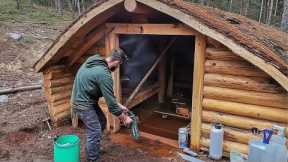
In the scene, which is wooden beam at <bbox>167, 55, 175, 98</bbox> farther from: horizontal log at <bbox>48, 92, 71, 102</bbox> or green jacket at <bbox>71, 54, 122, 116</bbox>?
green jacket at <bbox>71, 54, 122, 116</bbox>

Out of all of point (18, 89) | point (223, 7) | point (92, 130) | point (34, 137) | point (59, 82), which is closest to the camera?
point (92, 130)

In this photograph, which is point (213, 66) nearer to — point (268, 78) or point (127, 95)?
point (268, 78)

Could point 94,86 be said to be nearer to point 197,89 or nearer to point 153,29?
point 153,29

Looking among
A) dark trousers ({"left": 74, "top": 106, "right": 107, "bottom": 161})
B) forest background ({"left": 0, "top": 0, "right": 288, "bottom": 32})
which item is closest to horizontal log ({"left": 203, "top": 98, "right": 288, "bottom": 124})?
dark trousers ({"left": 74, "top": 106, "right": 107, "bottom": 161})

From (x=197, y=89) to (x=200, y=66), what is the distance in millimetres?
428

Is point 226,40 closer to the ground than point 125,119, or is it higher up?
higher up

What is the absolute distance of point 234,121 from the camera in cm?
489

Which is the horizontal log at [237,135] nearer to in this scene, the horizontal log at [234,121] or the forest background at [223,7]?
the horizontal log at [234,121]

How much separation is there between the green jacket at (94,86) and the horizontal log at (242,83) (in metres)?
1.78

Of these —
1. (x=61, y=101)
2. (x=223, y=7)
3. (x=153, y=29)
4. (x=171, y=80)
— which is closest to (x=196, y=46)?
(x=153, y=29)

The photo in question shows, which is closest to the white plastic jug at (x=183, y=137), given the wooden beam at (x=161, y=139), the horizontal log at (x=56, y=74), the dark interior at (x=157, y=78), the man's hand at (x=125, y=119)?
the wooden beam at (x=161, y=139)

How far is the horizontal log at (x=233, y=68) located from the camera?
4.55m

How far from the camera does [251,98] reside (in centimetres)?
466

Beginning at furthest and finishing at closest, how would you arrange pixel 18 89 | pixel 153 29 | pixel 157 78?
pixel 157 78, pixel 18 89, pixel 153 29
